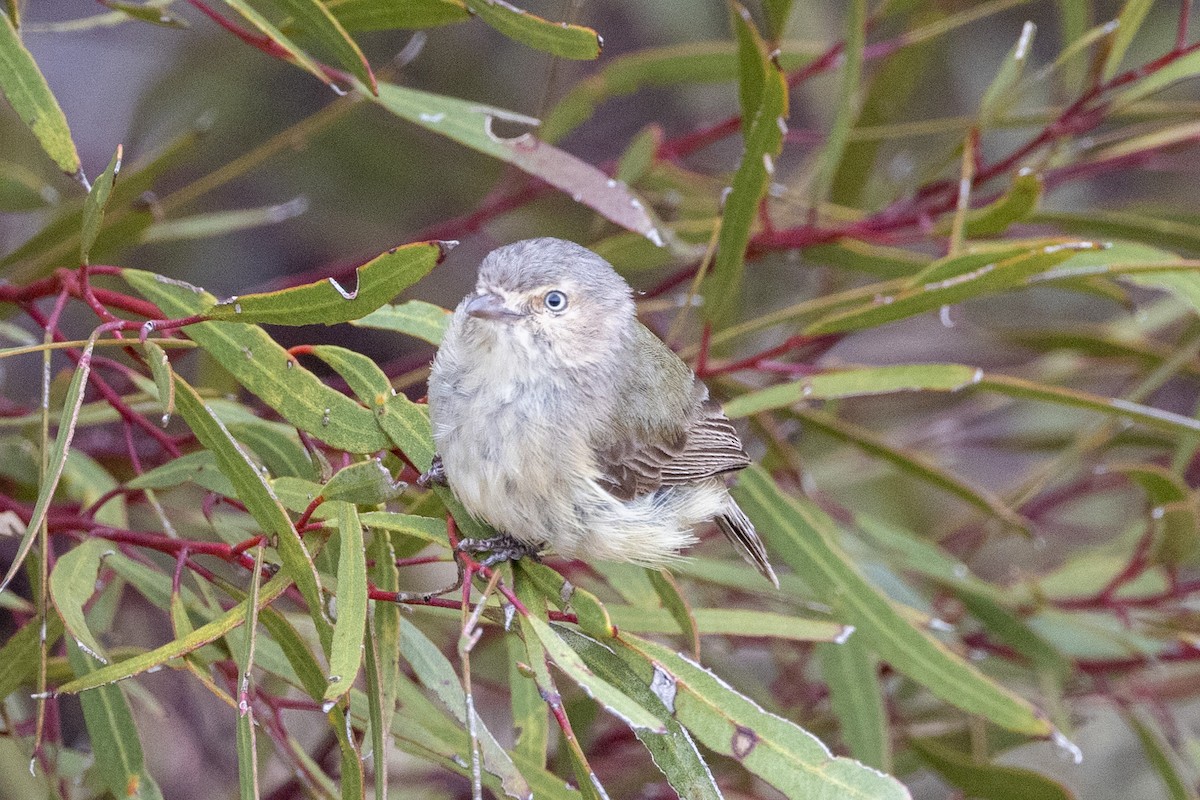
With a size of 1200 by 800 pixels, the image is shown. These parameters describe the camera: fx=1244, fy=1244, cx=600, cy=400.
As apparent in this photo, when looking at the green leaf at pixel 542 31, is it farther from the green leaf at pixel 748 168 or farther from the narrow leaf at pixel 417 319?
the narrow leaf at pixel 417 319

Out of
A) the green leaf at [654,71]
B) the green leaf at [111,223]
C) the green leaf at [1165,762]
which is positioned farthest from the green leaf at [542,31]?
the green leaf at [1165,762]

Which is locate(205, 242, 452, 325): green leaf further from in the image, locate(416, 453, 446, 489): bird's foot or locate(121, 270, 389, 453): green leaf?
locate(416, 453, 446, 489): bird's foot

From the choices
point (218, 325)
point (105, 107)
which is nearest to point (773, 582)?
point (218, 325)

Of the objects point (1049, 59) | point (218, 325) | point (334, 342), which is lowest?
point (334, 342)

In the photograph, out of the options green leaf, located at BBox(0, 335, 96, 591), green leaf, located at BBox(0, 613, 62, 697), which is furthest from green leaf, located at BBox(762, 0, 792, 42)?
green leaf, located at BBox(0, 613, 62, 697)

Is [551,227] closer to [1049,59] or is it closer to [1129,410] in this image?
[1129,410]
